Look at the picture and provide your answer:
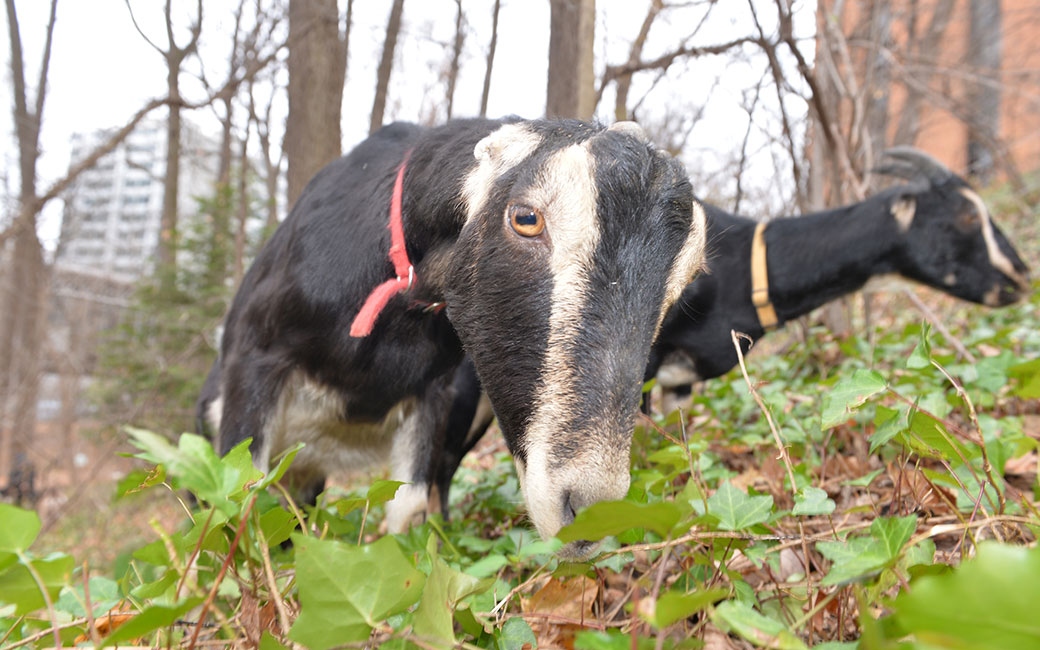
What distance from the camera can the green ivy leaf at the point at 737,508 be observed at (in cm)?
156

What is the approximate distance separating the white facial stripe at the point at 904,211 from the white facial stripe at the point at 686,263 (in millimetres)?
4413

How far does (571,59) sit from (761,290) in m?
2.75

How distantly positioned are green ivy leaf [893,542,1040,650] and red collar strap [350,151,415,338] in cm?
197

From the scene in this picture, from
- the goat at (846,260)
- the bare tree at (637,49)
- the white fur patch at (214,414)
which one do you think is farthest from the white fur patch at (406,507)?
the bare tree at (637,49)

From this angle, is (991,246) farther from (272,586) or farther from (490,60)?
(490,60)

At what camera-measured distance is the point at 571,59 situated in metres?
6.22

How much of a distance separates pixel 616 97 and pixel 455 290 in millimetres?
6710

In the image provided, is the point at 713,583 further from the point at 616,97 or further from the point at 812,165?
the point at 616,97

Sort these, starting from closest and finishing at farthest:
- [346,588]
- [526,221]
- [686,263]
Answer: [346,588] < [526,221] < [686,263]

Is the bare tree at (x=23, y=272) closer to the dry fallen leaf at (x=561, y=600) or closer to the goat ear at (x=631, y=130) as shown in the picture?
the goat ear at (x=631, y=130)

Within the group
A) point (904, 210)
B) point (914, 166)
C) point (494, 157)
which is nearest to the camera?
point (494, 157)

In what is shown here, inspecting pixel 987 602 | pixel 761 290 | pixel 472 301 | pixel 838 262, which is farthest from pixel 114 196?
pixel 987 602

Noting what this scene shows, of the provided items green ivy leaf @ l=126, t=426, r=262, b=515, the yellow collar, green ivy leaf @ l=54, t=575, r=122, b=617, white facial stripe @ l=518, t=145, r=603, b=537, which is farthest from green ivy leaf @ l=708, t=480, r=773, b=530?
the yellow collar

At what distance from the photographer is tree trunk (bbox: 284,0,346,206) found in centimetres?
663
